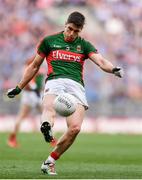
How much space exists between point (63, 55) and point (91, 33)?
17.8m

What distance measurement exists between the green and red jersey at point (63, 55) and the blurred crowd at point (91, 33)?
15677 millimetres

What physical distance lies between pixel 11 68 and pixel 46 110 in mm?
16758

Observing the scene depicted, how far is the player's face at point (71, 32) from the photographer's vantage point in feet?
32.6

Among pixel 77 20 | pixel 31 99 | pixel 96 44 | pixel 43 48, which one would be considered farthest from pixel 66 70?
pixel 96 44

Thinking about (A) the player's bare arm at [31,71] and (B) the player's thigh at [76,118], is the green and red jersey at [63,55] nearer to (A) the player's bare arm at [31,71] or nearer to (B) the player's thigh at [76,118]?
(A) the player's bare arm at [31,71]

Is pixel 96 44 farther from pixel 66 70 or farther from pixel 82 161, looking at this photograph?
pixel 66 70

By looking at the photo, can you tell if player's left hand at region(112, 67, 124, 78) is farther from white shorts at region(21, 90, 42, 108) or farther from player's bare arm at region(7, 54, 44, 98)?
white shorts at region(21, 90, 42, 108)

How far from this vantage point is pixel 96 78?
25906 millimetres

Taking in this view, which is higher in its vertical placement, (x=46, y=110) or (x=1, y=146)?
(x=1, y=146)

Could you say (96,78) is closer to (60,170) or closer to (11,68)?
(11,68)

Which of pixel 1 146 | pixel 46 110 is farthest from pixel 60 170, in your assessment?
pixel 1 146

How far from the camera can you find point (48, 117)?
381 inches

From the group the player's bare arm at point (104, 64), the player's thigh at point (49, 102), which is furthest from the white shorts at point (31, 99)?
the player's thigh at point (49, 102)

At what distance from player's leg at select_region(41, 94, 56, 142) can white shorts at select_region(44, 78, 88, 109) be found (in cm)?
10
